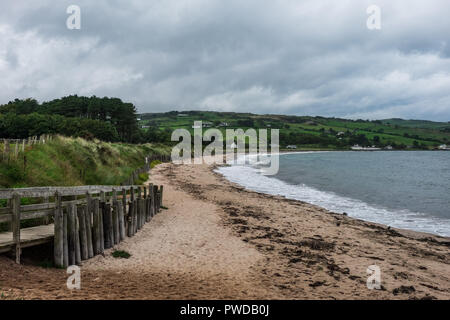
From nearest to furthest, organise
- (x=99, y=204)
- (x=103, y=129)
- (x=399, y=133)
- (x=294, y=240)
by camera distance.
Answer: (x=99, y=204), (x=294, y=240), (x=103, y=129), (x=399, y=133)

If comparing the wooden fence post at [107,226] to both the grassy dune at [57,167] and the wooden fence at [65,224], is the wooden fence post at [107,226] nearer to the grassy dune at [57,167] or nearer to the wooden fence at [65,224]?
the wooden fence at [65,224]

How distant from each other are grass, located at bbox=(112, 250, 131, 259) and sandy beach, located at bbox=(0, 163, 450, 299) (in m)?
0.17

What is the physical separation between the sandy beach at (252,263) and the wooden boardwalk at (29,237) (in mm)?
335

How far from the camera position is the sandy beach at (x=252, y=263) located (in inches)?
275

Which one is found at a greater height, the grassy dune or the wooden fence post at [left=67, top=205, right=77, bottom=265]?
the grassy dune

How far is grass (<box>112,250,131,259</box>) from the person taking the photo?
940cm

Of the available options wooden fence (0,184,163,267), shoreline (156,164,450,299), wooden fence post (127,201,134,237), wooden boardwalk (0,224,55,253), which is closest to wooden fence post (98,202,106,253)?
wooden fence (0,184,163,267)

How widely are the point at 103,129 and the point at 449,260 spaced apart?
53.9 meters

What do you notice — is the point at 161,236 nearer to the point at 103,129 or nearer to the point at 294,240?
the point at 294,240

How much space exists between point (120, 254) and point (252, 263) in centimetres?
395

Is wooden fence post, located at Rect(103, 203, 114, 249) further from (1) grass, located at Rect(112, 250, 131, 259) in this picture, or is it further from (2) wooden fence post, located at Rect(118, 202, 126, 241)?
(2) wooden fence post, located at Rect(118, 202, 126, 241)

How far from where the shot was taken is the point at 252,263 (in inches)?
383
